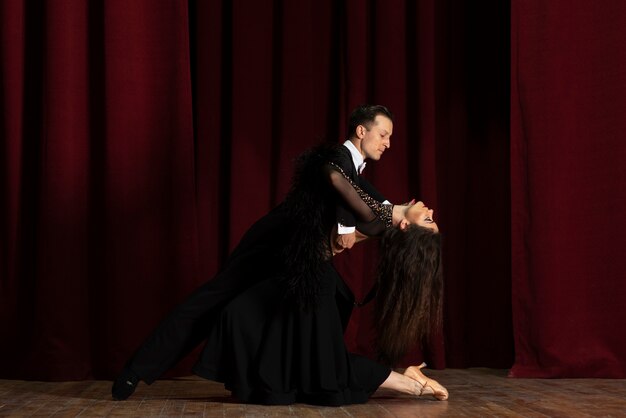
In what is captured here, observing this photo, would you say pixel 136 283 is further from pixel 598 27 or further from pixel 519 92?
pixel 598 27

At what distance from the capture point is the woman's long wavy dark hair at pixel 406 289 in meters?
3.09

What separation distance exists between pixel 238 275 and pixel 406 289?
648 millimetres

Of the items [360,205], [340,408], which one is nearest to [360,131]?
[360,205]

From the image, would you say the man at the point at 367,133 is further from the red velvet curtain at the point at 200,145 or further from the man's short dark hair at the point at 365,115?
the red velvet curtain at the point at 200,145

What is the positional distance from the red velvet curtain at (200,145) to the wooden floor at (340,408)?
0.46m

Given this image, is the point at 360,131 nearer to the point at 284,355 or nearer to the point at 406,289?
the point at 406,289

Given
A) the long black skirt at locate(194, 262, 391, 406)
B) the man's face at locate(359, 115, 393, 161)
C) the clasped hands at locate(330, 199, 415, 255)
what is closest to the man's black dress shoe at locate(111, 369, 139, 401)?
the long black skirt at locate(194, 262, 391, 406)

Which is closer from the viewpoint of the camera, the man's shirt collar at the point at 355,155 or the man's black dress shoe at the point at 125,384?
the man's black dress shoe at the point at 125,384

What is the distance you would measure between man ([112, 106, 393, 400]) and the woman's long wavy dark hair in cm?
17

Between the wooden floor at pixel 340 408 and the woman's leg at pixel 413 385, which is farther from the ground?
the woman's leg at pixel 413 385

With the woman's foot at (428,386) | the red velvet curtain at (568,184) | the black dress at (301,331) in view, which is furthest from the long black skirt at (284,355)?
the red velvet curtain at (568,184)

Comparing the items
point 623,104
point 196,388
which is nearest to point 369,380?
point 196,388

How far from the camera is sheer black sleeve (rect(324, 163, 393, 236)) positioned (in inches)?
119

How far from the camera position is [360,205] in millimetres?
3033
